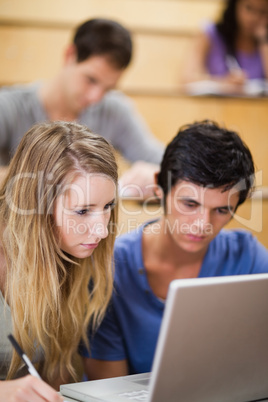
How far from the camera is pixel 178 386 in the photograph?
2.62ft

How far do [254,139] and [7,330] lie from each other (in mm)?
1828

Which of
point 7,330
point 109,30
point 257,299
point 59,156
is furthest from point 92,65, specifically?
point 257,299

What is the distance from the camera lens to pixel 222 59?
268 centimetres

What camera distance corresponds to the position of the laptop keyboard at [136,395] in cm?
89

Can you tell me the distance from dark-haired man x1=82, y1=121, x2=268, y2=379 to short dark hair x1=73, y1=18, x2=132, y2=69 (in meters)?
0.61

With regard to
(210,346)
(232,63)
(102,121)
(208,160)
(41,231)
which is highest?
(232,63)

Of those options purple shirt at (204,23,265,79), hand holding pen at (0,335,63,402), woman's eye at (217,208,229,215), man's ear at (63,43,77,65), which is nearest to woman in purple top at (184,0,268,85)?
purple shirt at (204,23,265,79)

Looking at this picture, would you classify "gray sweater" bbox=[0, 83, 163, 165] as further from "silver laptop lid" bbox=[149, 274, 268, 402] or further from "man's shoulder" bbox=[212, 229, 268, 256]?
"silver laptop lid" bbox=[149, 274, 268, 402]

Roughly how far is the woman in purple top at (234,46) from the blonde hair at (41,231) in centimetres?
168

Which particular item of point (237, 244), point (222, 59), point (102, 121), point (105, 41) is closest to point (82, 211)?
point (237, 244)

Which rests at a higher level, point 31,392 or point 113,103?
point 113,103

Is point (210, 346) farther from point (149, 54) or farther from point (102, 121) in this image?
point (149, 54)

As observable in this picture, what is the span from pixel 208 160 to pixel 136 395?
18.8 inches

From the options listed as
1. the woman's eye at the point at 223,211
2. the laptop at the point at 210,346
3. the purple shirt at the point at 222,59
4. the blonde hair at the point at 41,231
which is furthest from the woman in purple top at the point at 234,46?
the laptop at the point at 210,346
